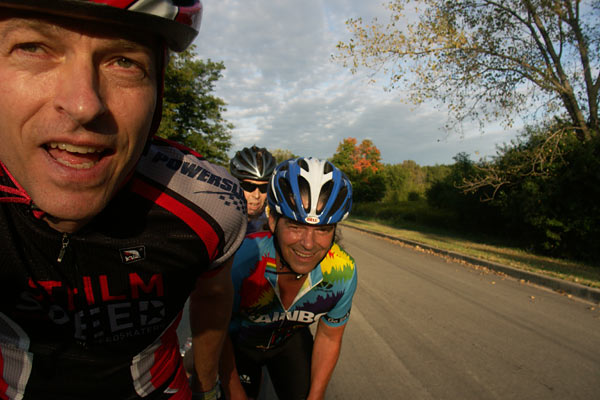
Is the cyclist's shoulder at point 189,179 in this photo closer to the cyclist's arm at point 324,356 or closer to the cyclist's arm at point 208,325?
the cyclist's arm at point 208,325

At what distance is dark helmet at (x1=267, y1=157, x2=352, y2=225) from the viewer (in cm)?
252

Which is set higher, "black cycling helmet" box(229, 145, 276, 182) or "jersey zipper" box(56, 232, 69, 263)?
"black cycling helmet" box(229, 145, 276, 182)

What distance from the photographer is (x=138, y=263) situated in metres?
1.35

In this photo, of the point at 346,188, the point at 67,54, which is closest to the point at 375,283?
the point at 346,188

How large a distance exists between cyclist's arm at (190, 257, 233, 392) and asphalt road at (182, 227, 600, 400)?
184 centimetres

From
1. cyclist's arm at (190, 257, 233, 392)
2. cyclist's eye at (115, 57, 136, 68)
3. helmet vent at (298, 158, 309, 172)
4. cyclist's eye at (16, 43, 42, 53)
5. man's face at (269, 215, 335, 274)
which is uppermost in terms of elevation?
cyclist's eye at (115, 57, 136, 68)

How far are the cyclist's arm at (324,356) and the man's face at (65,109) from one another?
6.25 feet

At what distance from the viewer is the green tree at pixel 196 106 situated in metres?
24.8

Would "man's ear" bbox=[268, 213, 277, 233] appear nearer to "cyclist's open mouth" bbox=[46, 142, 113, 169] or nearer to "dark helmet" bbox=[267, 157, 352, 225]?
"dark helmet" bbox=[267, 157, 352, 225]

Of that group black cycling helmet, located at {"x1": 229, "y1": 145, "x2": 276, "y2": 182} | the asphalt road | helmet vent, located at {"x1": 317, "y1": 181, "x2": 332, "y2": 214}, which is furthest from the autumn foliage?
helmet vent, located at {"x1": 317, "y1": 181, "x2": 332, "y2": 214}

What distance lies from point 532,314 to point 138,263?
6.44 m

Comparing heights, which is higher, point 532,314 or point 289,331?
point 289,331

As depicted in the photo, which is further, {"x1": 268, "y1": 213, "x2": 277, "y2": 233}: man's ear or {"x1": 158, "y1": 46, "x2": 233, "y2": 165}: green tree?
{"x1": 158, "y1": 46, "x2": 233, "y2": 165}: green tree

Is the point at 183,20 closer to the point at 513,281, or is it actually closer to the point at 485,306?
the point at 485,306
